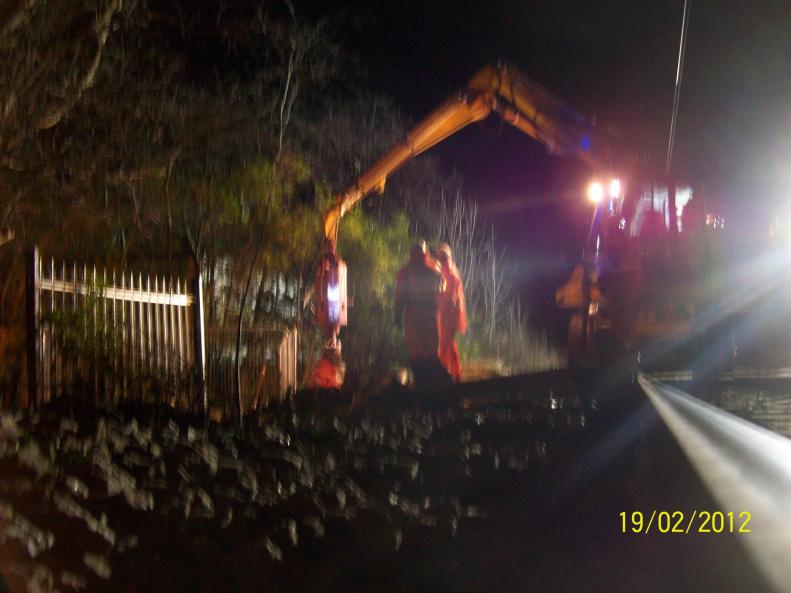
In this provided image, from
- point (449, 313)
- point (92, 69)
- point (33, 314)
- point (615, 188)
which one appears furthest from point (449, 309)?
point (33, 314)

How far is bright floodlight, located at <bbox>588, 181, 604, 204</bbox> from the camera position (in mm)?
12828

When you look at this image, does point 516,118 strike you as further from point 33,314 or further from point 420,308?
point 33,314

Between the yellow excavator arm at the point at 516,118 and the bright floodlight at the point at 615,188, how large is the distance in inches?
10.9

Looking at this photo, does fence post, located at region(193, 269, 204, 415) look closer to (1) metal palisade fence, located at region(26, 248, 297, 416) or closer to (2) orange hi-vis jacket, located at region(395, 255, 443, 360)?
(1) metal palisade fence, located at region(26, 248, 297, 416)

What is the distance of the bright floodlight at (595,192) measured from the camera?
12828 mm

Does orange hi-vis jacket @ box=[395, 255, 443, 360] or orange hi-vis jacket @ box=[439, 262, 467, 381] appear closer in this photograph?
orange hi-vis jacket @ box=[395, 255, 443, 360]

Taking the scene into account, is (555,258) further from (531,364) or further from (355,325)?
(355,325)

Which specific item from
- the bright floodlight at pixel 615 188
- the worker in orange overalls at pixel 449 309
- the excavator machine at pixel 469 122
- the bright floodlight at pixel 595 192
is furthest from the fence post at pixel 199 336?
the bright floodlight at pixel 595 192

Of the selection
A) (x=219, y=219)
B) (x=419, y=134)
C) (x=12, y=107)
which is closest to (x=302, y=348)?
(x=219, y=219)

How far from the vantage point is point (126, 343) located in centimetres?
826

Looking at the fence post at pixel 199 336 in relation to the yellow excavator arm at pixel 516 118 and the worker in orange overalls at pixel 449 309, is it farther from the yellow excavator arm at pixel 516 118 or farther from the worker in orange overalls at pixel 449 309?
the yellow excavator arm at pixel 516 118

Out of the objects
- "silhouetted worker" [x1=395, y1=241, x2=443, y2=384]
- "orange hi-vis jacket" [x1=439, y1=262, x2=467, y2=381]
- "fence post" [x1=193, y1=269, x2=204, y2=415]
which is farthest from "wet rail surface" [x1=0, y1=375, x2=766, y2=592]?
"orange hi-vis jacket" [x1=439, y1=262, x2=467, y2=381]

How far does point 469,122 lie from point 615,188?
2.90 metres

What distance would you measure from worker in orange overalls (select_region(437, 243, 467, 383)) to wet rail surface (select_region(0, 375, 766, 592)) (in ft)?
12.1
